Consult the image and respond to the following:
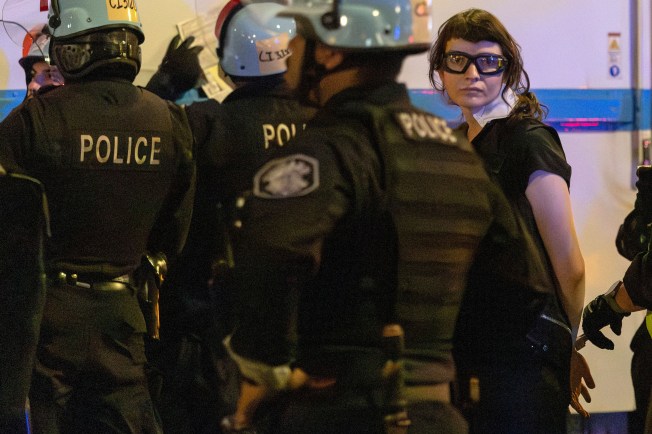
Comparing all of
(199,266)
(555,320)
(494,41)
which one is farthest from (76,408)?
(494,41)

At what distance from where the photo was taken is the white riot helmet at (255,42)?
3652mm

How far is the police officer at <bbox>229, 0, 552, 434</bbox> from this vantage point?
1691 mm

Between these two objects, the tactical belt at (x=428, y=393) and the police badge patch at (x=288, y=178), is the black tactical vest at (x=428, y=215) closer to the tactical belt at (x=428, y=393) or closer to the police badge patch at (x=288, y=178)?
the tactical belt at (x=428, y=393)

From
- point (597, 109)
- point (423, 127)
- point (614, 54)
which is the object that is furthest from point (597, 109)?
point (423, 127)

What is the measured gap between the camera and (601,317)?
10.1 feet

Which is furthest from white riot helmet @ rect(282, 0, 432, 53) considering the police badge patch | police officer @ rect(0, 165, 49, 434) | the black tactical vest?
police officer @ rect(0, 165, 49, 434)

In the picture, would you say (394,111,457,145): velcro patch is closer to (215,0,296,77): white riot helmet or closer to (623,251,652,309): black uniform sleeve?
(623,251,652,309): black uniform sleeve

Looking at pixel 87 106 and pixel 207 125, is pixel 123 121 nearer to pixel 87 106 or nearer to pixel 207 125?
pixel 87 106

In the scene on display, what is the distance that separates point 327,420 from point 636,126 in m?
3.09

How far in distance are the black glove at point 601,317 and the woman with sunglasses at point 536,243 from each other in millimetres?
271

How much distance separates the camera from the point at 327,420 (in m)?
1.76

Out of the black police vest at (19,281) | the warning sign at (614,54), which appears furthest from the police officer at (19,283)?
the warning sign at (614,54)

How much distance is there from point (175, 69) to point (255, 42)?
1.71 ft

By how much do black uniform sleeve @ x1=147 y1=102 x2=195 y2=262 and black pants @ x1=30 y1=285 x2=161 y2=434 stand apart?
0.99ft
